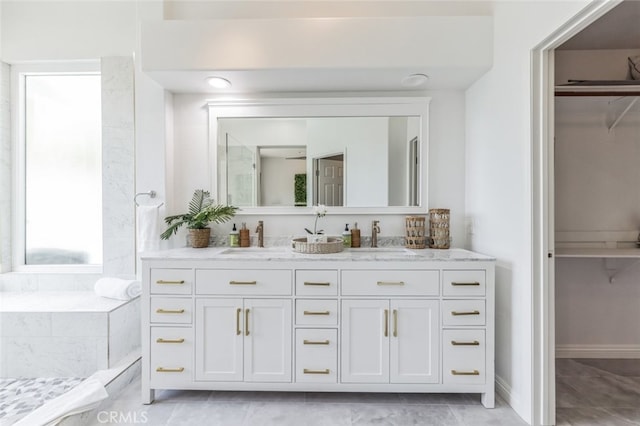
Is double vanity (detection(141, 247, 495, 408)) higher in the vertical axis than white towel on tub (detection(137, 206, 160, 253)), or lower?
lower

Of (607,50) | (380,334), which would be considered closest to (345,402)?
(380,334)

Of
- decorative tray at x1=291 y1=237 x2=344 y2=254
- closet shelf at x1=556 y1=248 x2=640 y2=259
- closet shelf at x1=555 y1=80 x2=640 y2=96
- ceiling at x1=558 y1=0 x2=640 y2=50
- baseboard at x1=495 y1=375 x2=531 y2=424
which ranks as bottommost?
baseboard at x1=495 y1=375 x2=531 y2=424

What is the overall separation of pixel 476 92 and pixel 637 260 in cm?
182

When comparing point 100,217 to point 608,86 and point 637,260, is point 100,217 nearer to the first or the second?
point 608,86

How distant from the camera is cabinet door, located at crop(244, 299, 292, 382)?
1897 mm

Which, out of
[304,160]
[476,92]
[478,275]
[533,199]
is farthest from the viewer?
[304,160]

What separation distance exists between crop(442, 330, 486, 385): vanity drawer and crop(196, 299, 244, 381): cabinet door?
126 centimetres

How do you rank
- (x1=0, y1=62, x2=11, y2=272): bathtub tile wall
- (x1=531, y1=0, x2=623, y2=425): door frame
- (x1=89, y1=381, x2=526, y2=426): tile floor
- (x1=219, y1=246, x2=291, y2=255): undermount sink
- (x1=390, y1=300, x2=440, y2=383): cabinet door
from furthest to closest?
1. (x1=0, y1=62, x2=11, y2=272): bathtub tile wall
2. (x1=219, y1=246, x2=291, y2=255): undermount sink
3. (x1=390, y1=300, x2=440, y2=383): cabinet door
4. (x1=89, y1=381, x2=526, y2=426): tile floor
5. (x1=531, y1=0, x2=623, y2=425): door frame

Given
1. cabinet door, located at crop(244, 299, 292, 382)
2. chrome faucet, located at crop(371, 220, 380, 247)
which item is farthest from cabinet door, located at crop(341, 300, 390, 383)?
chrome faucet, located at crop(371, 220, 380, 247)

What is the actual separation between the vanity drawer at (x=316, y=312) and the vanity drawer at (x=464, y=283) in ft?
2.25

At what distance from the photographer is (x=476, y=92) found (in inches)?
90.0

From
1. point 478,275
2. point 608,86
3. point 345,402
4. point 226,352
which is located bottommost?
point 345,402

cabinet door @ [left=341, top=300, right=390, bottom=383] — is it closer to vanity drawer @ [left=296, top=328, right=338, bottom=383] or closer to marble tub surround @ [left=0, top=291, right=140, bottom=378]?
vanity drawer @ [left=296, top=328, right=338, bottom=383]
